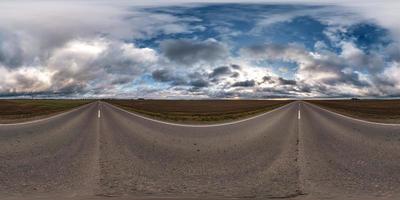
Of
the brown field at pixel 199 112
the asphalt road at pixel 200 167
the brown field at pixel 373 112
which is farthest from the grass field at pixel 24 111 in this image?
the brown field at pixel 373 112

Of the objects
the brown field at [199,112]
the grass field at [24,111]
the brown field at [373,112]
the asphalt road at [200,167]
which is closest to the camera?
the asphalt road at [200,167]

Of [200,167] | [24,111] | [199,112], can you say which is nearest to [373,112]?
[199,112]

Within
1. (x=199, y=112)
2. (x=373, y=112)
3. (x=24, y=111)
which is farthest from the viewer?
(x=24, y=111)

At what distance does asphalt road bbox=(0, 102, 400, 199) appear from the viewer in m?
7.60

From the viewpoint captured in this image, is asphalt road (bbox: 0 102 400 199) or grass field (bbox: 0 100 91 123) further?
grass field (bbox: 0 100 91 123)

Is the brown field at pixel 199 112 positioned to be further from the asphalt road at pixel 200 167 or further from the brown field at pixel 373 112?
the asphalt road at pixel 200 167

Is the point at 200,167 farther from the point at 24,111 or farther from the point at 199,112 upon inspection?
the point at 24,111

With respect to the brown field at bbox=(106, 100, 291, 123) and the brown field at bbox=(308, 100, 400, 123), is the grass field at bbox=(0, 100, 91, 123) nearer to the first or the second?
the brown field at bbox=(106, 100, 291, 123)

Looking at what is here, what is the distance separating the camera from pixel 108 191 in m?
7.49

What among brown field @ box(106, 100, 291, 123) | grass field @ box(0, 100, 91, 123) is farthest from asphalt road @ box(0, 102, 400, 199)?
grass field @ box(0, 100, 91, 123)

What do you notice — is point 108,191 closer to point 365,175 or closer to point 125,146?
point 365,175

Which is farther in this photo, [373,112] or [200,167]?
[373,112]

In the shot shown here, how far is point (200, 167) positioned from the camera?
10.4 metres

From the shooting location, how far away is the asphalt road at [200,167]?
7602 mm
